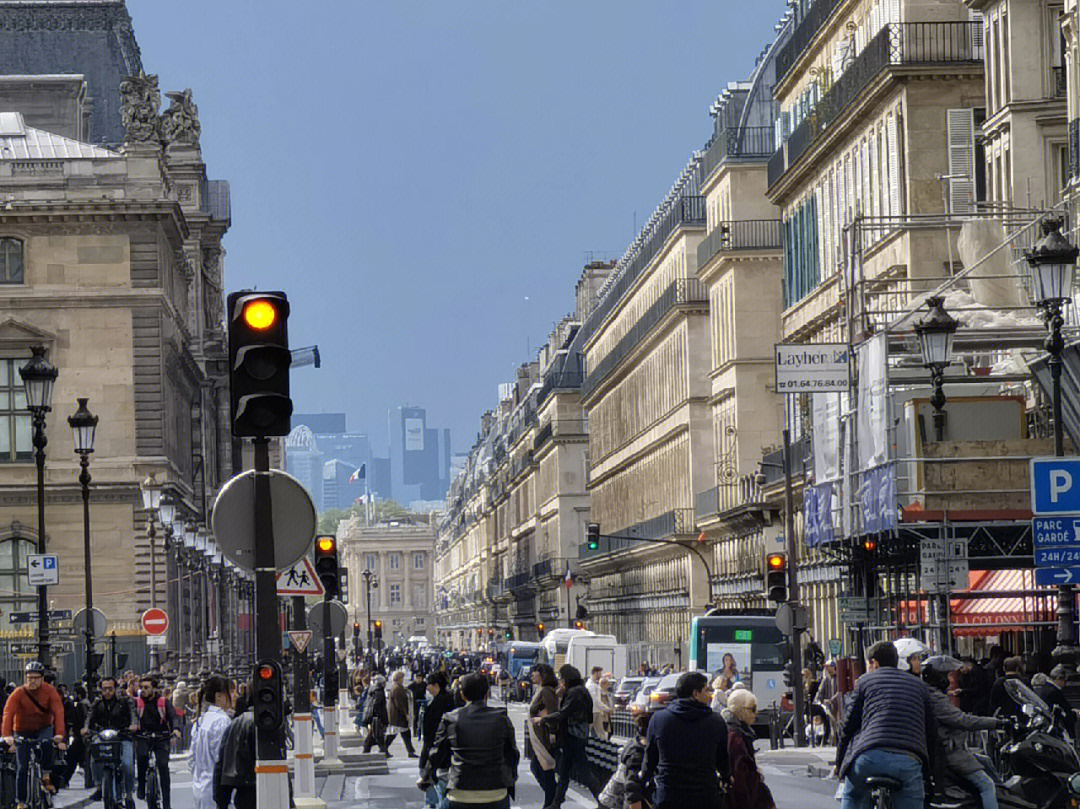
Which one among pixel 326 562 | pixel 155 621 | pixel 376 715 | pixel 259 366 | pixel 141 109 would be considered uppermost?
pixel 141 109

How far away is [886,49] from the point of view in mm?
51688

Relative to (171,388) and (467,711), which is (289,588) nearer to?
(467,711)

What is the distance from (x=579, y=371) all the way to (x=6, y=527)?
61.9m

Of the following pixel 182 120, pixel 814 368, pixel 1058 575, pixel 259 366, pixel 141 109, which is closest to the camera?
pixel 259 366

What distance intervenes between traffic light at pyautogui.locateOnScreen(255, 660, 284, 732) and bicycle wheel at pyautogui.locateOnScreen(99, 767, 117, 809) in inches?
561

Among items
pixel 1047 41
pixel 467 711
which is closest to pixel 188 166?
pixel 1047 41

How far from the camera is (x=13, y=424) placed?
80.2m

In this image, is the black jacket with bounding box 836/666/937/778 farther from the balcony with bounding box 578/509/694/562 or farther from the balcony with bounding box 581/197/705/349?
the balcony with bounding box 581/197/705/349

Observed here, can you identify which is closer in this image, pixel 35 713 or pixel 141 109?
pixel 35 713

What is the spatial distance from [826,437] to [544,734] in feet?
60.0

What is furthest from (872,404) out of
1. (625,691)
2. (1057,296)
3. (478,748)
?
(625,691)

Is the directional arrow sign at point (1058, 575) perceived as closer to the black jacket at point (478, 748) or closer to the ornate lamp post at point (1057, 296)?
the ornate lamp post at point (1057, 296)

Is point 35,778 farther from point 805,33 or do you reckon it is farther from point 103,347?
point 103,347

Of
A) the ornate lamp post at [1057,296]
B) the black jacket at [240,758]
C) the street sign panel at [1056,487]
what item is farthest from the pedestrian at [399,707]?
the black jacket at [240,758]
